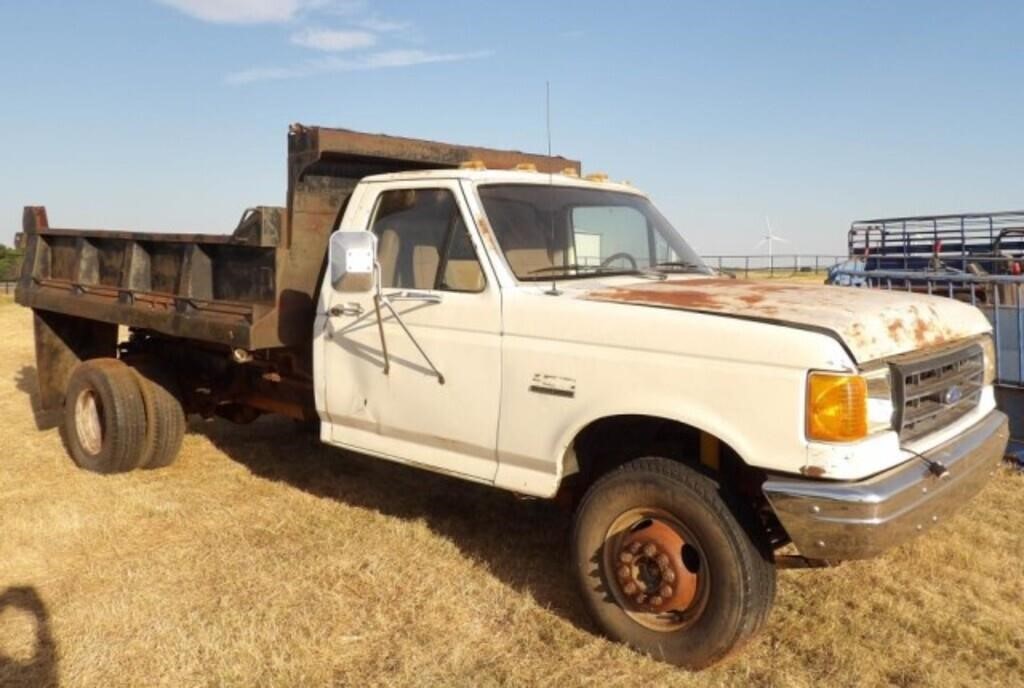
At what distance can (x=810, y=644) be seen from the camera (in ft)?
12.1

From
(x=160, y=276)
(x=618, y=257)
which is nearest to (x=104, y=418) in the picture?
(x=160, y=276)

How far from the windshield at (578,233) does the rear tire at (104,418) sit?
3.56m

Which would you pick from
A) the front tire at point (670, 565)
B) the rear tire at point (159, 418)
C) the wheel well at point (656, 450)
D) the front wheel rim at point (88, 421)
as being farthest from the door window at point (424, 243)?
the front wheel rim at point (88, 421)

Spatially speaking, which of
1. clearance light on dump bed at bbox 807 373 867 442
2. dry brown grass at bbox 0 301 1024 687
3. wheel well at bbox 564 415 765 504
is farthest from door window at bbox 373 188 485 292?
clearance light on dump bed at bbox 807 373 867 442

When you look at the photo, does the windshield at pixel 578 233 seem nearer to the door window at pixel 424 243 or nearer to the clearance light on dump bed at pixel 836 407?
the door window at pixel 424 243

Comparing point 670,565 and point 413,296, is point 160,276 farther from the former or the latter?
point 670,565

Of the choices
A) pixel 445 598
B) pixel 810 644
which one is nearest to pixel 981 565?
pixel 810 644

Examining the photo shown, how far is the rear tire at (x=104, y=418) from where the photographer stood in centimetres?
632

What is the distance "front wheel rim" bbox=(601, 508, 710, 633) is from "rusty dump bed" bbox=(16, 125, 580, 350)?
2473 mm

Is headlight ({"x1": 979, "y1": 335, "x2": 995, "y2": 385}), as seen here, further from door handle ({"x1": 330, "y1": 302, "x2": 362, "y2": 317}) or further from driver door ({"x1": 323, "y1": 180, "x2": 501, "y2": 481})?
door handle ({"x1": 330, "y1": 302, "x2": 362, "y2": 317})

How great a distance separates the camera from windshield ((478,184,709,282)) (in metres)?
4.30

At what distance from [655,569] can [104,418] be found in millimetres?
4694

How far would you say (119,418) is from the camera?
629 centimetres

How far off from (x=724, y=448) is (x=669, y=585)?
0.61 m
